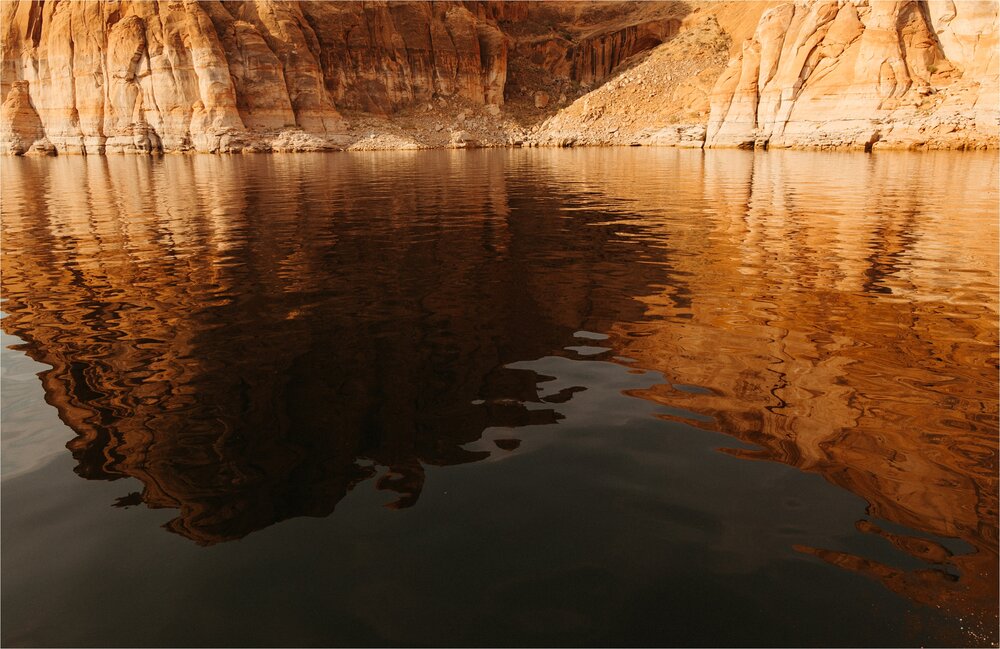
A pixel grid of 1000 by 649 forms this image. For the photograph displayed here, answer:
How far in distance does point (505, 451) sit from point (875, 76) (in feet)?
172

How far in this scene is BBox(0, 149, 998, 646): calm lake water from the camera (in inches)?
123

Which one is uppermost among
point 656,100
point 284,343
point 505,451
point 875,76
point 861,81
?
point 656,100

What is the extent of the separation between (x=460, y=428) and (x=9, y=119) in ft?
286

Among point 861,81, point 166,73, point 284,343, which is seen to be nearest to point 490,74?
point 166,73

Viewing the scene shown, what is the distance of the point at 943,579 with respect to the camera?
3215 mm

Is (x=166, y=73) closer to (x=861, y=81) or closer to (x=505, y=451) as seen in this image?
(x=861, y=81)

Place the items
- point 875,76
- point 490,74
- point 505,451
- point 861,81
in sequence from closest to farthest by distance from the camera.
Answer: point 505,451 → point 875,76 → point 861,81 → point 490,74

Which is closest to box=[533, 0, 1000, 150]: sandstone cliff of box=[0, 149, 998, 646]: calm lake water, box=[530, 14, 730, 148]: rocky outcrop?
box=[530, 14, 730, 148]: rocky outcrop

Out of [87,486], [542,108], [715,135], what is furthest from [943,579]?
[542,108]

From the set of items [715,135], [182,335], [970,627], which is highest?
[715,135]

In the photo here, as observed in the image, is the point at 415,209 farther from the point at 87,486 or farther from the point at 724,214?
the point at 87,486

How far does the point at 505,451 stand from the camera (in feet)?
15.3

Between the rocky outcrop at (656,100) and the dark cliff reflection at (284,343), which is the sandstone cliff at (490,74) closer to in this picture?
the rocky outcrop at (656,100)

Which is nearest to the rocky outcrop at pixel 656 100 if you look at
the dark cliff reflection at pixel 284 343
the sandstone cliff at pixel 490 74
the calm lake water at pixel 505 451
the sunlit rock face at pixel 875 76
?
the sandstone cliff at pixel 490 74
